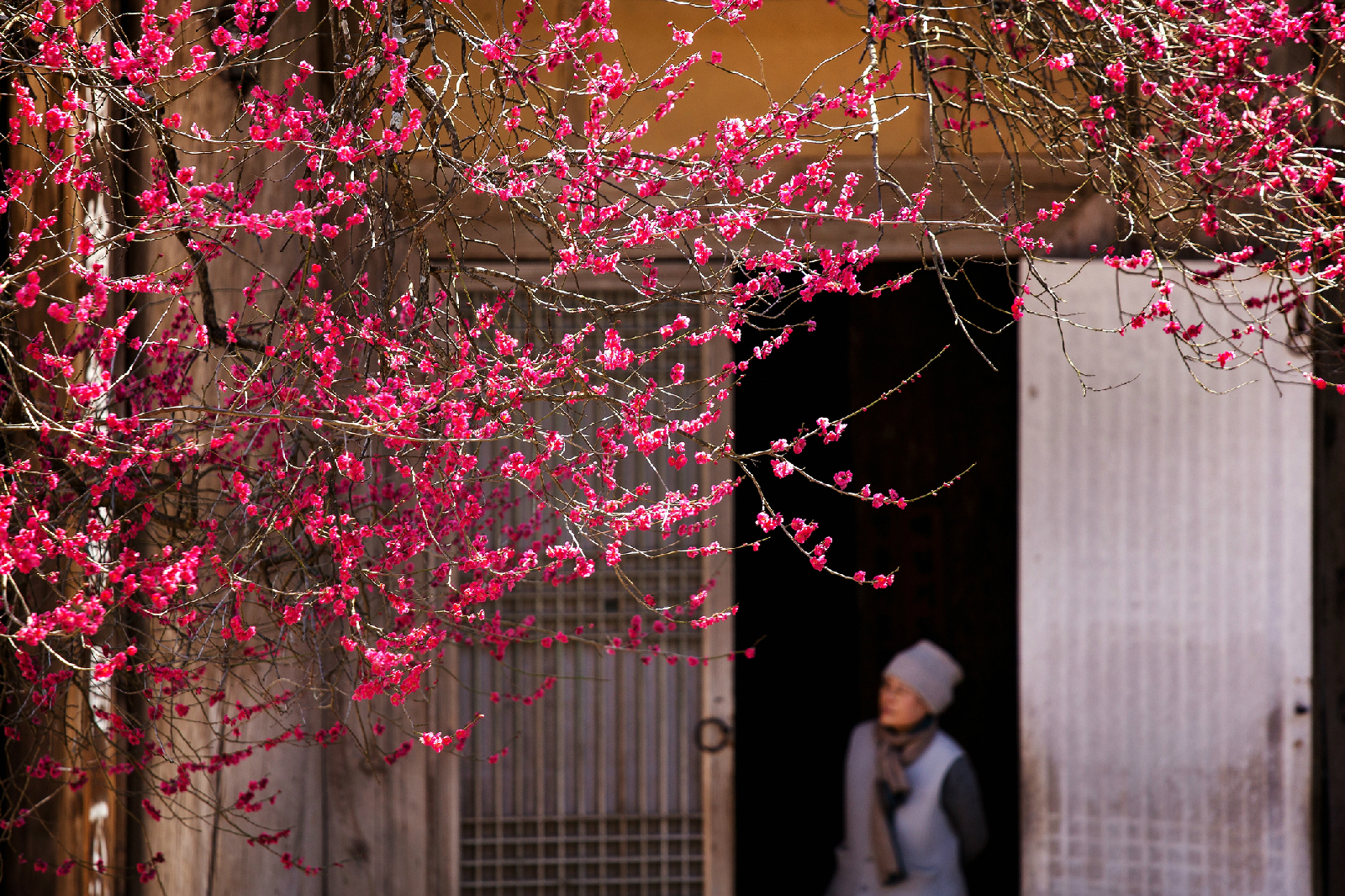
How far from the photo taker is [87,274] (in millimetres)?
1919

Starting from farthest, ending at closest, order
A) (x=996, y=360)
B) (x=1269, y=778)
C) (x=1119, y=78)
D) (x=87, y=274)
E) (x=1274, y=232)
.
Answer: (x=996, y=360) < (x=1269, y=778) < (x=1274, y=232) < (x=1119, y=78) < (x=87, y=274)

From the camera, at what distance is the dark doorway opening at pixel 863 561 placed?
5.14 metres

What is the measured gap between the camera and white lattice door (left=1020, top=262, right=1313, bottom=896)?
11.2ft

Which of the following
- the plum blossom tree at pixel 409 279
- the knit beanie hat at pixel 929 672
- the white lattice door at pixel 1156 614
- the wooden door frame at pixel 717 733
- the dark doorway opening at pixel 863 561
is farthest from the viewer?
the dark doorway opening at pixel 863 561

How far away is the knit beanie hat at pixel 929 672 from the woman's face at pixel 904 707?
18mm

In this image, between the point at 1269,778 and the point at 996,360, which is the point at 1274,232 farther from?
the point at 996,360

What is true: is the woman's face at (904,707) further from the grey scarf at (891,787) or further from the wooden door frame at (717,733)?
the wooden door frame at (717,733)

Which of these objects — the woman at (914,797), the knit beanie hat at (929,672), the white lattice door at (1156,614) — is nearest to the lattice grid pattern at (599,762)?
the woman at (914,797)

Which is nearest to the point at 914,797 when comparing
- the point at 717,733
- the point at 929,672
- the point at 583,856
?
the point at 929,672

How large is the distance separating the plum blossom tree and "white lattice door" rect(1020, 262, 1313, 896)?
0.73 feet

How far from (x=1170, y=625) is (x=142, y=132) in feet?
11.0

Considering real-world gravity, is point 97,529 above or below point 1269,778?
above

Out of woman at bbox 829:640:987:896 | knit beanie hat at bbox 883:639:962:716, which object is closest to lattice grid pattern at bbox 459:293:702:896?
woman at bbox 829:640:987:896

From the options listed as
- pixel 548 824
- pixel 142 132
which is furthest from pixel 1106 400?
pixel 142 132
